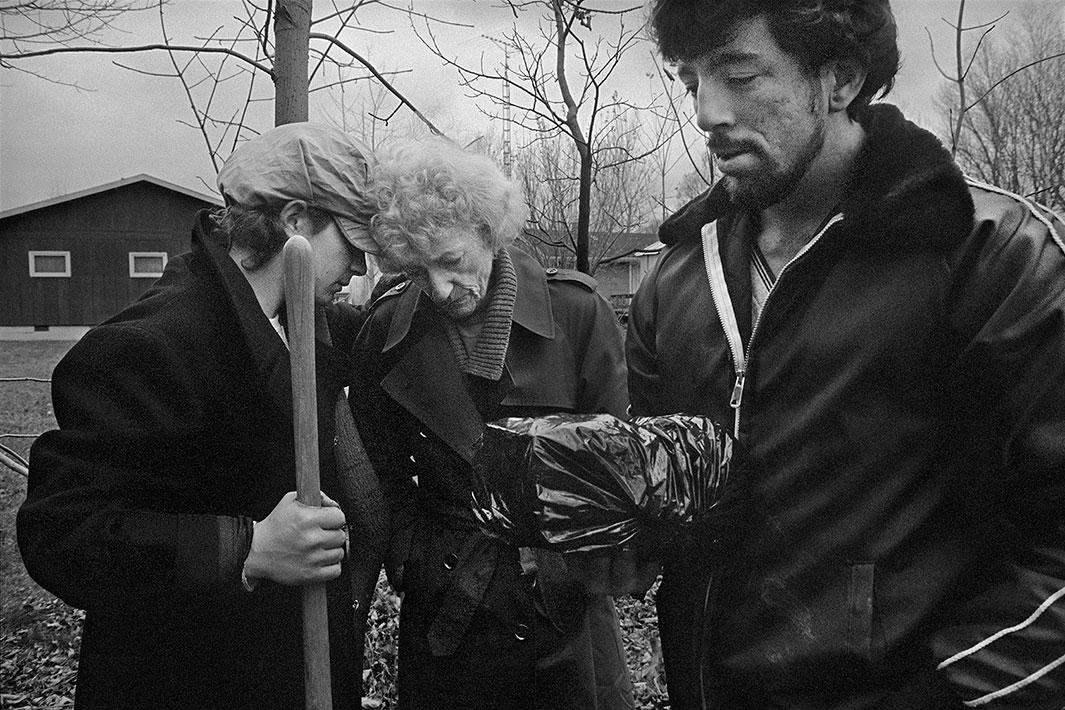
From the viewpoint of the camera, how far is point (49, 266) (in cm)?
2622

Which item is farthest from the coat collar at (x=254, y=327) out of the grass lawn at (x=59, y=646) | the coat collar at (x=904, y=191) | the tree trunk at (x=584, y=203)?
the grass lawn at (x=59, y=646)

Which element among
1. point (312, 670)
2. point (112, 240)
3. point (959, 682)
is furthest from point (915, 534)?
point (112, 240)

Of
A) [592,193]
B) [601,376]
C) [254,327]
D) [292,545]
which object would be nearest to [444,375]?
[601,376]

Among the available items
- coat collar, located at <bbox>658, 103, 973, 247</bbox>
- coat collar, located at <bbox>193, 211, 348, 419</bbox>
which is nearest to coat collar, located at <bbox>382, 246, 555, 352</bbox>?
coat collar, located at <bbox>193, 211, 348, 419</bbox>

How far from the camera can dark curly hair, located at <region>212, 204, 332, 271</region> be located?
1.97 metres

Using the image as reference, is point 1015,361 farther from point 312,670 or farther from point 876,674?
point 312,670

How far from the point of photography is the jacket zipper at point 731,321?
1593 millimetres

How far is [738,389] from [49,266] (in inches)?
1161

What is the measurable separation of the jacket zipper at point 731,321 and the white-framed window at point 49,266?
1137 inches

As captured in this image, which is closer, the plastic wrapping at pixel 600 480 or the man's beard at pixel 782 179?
the plastic wrapping at pixel 600 480

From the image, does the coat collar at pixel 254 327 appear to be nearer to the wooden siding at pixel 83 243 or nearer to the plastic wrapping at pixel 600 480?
the plastic wrapping at pixel 600 480

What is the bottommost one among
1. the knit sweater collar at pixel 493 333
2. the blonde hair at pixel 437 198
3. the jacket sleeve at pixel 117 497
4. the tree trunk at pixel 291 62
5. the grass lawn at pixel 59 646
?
→ the grass lawn at pixel 59 646

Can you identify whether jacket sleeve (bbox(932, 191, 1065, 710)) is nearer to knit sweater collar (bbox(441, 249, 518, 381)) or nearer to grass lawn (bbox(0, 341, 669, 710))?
knit sweater collar (bbox(441, 249, 518, 381))

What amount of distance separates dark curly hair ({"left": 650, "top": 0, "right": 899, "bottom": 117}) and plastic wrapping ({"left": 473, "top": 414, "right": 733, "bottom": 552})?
781mm
